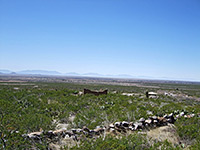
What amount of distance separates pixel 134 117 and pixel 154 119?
1.02 meters

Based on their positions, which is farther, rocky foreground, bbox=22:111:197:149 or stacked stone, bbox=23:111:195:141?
stacked stone, bbox=23:111:195:141

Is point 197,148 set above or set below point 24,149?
above

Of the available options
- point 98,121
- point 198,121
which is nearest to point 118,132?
point 98,121

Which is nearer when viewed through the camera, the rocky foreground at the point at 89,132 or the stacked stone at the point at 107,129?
the rocky foreground at the point at 89,132

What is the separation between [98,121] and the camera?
7.48 metres

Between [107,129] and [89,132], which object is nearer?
[89,132]

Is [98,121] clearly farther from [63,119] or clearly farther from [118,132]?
[63,119]

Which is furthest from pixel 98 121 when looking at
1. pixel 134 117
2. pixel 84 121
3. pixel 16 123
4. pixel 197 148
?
pixel 197 148

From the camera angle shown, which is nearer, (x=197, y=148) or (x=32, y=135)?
(x=197, y=148)

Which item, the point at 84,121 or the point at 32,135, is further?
the point at 84,121

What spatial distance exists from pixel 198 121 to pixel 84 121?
5862 millimetres

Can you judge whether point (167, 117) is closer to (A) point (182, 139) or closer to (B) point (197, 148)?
(A) point (182, 139)

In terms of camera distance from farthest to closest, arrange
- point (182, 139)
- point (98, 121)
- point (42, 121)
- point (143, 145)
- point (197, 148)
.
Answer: point (98, 121)
point (42, 121)
point (182, 139)
point (143, 145)
point (197, 148)

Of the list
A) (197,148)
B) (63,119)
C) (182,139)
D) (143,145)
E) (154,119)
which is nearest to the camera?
(197,148)
